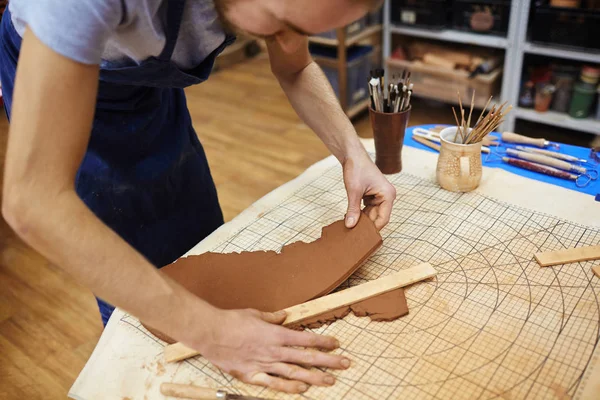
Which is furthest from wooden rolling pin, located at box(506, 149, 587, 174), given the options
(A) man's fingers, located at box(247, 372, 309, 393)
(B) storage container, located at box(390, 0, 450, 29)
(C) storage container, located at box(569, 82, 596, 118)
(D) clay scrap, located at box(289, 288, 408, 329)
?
(B) storage container, located at box(390, 0, 450, 29)

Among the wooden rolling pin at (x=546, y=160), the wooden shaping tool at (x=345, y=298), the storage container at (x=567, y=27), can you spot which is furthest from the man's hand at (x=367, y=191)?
the storage container at (x=567, y=27)

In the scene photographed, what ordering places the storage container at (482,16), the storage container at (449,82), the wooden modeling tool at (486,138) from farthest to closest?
1. the storage container at (449,82)
2. the storage container at (482,16)
3. the wooden modeling tool at (486,138)

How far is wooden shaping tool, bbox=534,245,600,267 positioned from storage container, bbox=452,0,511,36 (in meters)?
1.95

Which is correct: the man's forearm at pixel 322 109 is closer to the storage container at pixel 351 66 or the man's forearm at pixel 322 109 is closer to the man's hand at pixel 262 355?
the man's hand at pixel 262 355

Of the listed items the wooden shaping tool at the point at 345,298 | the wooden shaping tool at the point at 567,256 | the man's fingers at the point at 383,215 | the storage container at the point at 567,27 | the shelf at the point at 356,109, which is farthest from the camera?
the shelf at the point at 356,109

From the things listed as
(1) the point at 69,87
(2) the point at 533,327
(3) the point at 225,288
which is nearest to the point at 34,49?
(1) the point at 69,87

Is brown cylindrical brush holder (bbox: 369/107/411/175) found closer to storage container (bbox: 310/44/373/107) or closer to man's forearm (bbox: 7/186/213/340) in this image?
man's forearm (bbox: 7/186/213/340)

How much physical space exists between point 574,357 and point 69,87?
0.86 metres

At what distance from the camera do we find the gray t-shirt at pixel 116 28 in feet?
2.04

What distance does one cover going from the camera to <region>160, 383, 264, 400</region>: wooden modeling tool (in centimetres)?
78

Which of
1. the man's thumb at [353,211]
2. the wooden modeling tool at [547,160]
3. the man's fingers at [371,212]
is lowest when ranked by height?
the wooden modeling tool at [547,160]

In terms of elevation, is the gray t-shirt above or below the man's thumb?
above

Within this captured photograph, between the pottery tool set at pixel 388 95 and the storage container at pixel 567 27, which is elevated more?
the pottery tool set at pixel 388 95

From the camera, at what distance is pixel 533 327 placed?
878mm
